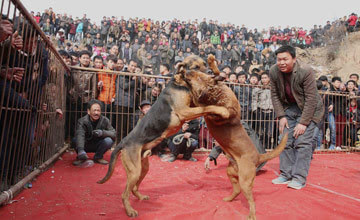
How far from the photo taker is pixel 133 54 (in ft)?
55.8

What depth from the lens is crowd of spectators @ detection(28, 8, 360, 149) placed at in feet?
22.2

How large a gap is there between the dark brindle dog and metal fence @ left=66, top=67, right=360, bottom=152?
12.1 ft

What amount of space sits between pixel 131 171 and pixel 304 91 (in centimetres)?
296

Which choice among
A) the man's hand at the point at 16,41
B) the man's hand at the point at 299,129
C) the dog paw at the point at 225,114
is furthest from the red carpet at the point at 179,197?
the man's hand at the point at 16,41

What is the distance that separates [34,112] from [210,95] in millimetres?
2708

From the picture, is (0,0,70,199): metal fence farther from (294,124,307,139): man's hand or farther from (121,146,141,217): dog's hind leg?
(294,124,307,139): man's hand

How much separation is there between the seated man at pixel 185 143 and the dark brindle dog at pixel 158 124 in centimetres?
301

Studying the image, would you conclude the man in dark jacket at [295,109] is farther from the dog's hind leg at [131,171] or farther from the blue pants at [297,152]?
the dog's hind leg at [131,171]

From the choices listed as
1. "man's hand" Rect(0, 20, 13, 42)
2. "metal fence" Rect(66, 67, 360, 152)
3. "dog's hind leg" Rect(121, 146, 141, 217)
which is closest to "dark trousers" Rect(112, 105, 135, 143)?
"metal fence" Rect(66, 67, 360, 152)

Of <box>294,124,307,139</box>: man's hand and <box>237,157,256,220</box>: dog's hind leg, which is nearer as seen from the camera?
<box>237,157,256,220</box>: dog's hind leg

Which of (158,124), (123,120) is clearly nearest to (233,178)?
(158,124)

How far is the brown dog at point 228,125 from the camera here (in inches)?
111

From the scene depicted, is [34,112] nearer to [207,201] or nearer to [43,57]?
[43,57]

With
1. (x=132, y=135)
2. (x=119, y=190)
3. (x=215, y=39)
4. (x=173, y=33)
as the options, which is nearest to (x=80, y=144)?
(x=119, y=190)
